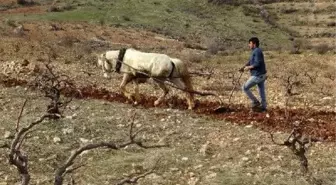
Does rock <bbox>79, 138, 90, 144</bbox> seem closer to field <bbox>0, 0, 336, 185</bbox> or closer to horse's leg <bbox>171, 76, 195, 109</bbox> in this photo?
field <bbox>0, 0, 336, 185</bbox>

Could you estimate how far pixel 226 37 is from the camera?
5144cm

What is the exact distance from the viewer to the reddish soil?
12922 millimetres

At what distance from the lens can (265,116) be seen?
46.0 feet

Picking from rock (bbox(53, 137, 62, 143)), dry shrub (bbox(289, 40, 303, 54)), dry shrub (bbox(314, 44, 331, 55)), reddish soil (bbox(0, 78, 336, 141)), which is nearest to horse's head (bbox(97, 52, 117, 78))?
reddish soil (bbox(0, 78, 336, 141))

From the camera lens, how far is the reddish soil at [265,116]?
12.9 m

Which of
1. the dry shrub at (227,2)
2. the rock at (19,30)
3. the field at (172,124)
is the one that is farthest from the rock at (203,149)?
the dry shrub at (227,2)

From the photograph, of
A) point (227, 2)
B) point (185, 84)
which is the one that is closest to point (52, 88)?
point (185, 84)

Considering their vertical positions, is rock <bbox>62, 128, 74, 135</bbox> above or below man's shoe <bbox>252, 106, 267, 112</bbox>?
below

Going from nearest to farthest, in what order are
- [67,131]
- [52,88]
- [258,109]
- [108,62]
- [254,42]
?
[67,131] → [254,42] → [52,88] → [258,109] → [108,62]

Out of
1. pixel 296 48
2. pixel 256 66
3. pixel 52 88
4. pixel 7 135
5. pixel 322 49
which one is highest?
pixel 256 66

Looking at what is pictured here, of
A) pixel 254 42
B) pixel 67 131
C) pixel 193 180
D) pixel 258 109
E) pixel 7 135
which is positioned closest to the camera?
pixel 193 180

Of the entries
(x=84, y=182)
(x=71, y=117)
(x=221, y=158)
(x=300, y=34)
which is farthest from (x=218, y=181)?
(x=300, y=34)

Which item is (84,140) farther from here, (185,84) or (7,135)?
(185,84)

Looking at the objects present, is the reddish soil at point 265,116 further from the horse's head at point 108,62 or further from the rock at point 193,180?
the rock at point 193,180
